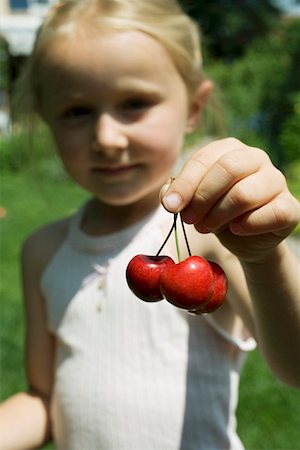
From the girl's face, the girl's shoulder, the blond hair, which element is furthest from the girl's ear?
the girl's shoulder

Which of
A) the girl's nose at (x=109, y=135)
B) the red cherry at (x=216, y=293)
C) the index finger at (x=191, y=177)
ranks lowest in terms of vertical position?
the girl's nose at (x=109, y=135)

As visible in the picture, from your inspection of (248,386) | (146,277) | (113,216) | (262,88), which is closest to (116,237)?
(113,216)

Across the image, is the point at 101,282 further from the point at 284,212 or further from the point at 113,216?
the point at 284,212

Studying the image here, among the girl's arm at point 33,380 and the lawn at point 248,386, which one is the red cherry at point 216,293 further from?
the lawn at point 248,386

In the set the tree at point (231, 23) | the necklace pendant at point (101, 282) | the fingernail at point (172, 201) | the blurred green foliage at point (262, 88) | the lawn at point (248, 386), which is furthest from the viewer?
the tree at point (231, 23)

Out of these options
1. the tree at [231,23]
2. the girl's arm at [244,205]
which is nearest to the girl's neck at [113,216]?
the girl's arm at [244,205]

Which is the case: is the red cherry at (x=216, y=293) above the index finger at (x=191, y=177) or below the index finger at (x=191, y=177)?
below

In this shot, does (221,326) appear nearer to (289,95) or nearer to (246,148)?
(246,148)
